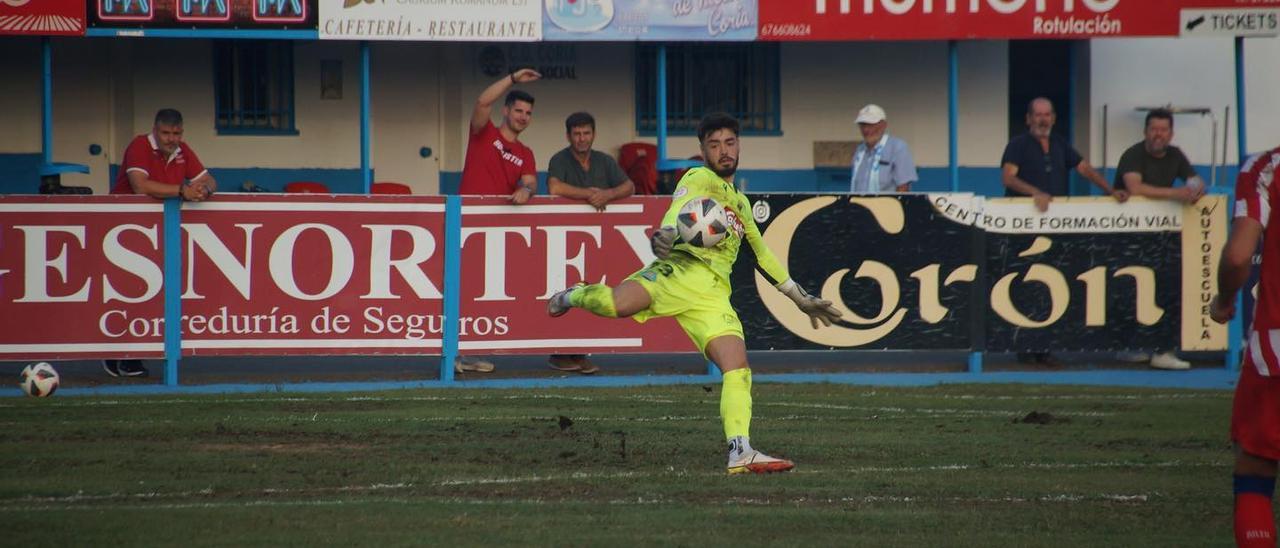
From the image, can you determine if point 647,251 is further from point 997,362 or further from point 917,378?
point 997,362

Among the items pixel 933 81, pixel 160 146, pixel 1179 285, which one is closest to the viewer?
pixel 160 146

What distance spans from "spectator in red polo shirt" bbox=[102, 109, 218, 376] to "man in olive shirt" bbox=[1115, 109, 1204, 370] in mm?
8164

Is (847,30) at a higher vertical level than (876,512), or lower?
higher

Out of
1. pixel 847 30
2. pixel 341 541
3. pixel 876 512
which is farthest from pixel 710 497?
pixel 847 30

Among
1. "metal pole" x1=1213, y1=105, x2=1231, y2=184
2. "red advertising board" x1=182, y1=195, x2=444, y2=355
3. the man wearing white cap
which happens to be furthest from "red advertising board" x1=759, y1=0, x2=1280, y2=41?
"red advertising board" x1=182, y1=195, x2=444, y2=355

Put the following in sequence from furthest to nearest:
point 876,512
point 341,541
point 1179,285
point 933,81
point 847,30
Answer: point 933,81
point 847,30
point 1179,285
point 876,512
point 341,541

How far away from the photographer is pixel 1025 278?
49.4ft

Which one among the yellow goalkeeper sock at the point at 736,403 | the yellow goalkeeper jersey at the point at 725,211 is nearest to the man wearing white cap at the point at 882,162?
the yellow goalkeeper jersey at the point at 725,211

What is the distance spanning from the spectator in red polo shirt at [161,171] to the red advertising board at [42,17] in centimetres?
231

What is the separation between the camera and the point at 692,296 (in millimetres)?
9523

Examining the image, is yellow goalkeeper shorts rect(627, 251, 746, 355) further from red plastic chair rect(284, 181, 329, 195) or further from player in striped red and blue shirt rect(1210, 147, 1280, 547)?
red plastic chair rect(284, 181, 329, 195)

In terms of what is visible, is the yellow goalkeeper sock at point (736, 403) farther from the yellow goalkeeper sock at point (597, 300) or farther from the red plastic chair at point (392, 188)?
the red plastic chair at point (392, 188)

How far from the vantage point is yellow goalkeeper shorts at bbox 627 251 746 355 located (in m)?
9.52

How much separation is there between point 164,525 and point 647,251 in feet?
24.0
